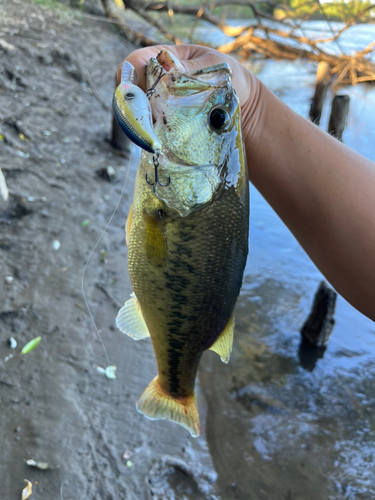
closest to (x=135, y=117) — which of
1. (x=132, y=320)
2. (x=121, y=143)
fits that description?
(x=132, y=320)

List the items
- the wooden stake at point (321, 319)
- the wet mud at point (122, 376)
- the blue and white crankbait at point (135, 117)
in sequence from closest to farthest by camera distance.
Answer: the blue and white crankbait at point (135, 117), the wet mud at point (122, 376), the wooden stake at point (321, 319)

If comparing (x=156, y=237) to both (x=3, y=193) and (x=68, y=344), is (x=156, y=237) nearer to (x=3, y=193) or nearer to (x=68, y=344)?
(x=68, y=344)

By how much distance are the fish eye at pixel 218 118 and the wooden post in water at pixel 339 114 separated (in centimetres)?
512

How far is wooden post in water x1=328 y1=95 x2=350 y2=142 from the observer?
19.2 feet

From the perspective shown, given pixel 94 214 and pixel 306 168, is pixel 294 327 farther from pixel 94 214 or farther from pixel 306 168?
pixel 306 168

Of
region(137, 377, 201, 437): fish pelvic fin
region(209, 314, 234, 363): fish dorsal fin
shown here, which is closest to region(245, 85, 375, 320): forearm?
region(209, 314, 234, 363): fish dorsal fin

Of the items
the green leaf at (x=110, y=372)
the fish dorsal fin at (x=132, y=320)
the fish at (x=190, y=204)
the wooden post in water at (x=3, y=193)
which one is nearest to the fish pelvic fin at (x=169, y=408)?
the fish dorsal fin at (x=132, y=320)

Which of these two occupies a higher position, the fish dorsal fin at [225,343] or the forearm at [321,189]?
Answer: the forearm at [321,189]

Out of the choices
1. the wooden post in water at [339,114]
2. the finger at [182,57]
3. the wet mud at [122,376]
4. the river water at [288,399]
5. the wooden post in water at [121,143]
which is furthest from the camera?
the wooden post in water at [121,143]

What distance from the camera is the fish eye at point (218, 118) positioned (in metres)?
1.36

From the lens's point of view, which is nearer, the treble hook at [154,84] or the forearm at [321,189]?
the treble hook at [154,84]

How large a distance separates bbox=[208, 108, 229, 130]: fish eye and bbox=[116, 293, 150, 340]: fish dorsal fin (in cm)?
98

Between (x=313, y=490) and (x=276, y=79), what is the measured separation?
13945 millimetres

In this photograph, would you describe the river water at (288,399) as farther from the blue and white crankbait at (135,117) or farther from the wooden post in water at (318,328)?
the blue and white crankbait at (135,117)
